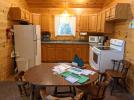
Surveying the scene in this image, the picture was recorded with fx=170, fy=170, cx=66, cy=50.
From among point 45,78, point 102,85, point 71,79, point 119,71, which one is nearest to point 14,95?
point 45,78

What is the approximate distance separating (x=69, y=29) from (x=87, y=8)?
114cm

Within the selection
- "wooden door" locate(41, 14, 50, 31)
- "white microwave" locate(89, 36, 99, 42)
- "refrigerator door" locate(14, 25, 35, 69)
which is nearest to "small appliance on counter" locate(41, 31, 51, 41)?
"wooden door" locate(41, 14, 50, 31)

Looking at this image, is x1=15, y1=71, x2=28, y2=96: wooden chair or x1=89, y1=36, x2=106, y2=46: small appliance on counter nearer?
x1=15, y1=71, x2=28, y2=96: wooden chair

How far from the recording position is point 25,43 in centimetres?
511

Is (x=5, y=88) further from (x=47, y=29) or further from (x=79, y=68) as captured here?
(x=47, y=29)

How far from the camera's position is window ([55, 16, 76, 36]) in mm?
7137

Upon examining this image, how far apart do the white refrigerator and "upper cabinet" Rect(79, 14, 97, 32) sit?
2.32 meters

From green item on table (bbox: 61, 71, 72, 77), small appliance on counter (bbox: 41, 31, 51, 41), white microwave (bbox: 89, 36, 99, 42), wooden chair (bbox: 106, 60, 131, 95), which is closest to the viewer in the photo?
green item on table (bbox: 61, 71, 72, 77)

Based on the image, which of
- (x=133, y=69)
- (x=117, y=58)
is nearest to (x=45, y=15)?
(x=117, y=58)

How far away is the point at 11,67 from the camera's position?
529cm

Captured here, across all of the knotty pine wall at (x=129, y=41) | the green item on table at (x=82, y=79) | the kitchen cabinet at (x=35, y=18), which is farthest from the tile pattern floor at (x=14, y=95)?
the kitchen cabinet at (x=35, y=18)

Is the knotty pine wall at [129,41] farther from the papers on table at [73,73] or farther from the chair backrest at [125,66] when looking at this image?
the papers on table at [73,73]

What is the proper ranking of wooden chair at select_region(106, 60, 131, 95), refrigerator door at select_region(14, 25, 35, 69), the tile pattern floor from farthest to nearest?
1. refrigerator door at select_region(14, 25, 35, 69)
2. wooden chair at select_region(106, 60, 131, 95)
3. the tile pattern floor

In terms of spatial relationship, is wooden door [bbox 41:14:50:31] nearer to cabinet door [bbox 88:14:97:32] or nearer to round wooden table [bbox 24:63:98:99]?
cabinet door [bbox 88:14:97:32]
